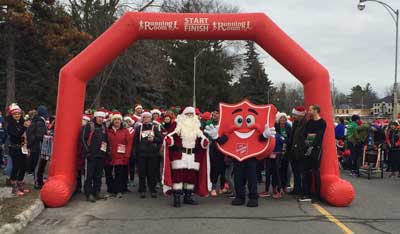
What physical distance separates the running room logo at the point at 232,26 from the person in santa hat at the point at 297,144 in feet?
6.55

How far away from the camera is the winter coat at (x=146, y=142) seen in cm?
996

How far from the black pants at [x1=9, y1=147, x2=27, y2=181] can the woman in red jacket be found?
1.75 m

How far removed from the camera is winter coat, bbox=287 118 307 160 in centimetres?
934

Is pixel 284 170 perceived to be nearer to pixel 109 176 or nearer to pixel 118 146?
pixel 118 146

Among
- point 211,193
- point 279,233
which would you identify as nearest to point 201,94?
point 211,193

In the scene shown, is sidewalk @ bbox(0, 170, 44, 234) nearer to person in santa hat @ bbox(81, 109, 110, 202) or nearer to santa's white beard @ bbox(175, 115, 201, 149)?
person in santa hat @ bbox(81, 109, 110, 202)

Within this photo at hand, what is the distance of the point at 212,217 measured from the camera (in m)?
7.96

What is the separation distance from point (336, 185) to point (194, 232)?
10.7ft

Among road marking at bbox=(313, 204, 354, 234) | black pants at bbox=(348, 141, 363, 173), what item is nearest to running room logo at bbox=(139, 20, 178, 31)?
road marking at bbox=(313, 204, 354, 234)

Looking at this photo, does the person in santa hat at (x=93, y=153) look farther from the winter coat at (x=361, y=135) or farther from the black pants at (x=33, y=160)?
the winter coat at (x=361, y=135)

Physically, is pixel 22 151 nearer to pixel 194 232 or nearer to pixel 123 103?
pixel 194 232

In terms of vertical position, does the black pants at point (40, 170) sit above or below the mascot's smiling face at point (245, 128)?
below

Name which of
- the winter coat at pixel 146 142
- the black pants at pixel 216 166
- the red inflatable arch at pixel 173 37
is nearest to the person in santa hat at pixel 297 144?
the red inflatable arch at pixel 173 37


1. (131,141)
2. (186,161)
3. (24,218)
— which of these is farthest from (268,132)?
(24,218)
